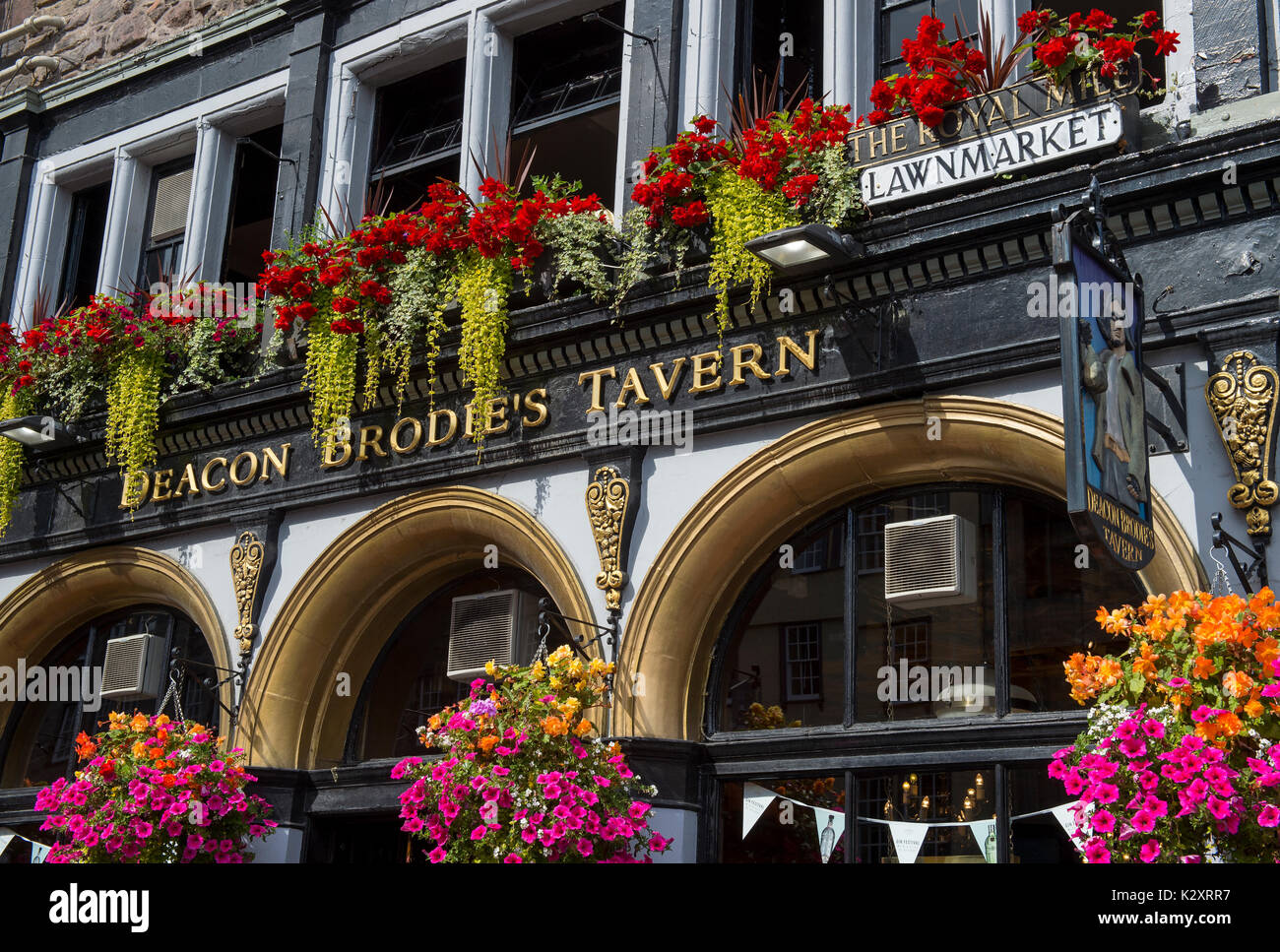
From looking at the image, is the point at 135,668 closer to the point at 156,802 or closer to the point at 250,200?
the point at 156,802

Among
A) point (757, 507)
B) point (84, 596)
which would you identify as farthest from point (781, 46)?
point (84, 596)

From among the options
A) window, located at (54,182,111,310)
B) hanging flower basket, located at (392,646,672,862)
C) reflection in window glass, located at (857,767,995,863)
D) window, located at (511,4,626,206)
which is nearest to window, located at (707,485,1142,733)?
Answer: reflection in window glass, located at (857,767,995,863)

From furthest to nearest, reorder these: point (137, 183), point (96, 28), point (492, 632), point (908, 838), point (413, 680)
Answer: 1. point (96, 28)
2. point (137, 183)
3. point (413, 680)
4. point (492, 632)
5. point (908, 838)

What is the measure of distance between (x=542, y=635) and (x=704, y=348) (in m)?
2.12

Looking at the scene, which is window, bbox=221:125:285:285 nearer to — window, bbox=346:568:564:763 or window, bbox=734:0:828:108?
window, bbox=346:568:564:763

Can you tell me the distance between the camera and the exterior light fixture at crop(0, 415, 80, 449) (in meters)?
12.2

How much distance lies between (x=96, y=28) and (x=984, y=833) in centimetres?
1233

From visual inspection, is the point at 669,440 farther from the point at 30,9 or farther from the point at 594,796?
the point at 30,9

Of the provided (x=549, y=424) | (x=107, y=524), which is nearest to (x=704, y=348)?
(x=549, y=424)

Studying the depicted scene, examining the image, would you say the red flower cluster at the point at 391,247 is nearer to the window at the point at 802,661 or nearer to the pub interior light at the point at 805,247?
the pub interior light at the point at 805,247

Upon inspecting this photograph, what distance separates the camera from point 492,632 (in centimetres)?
1033

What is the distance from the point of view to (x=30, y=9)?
16.2 metres
